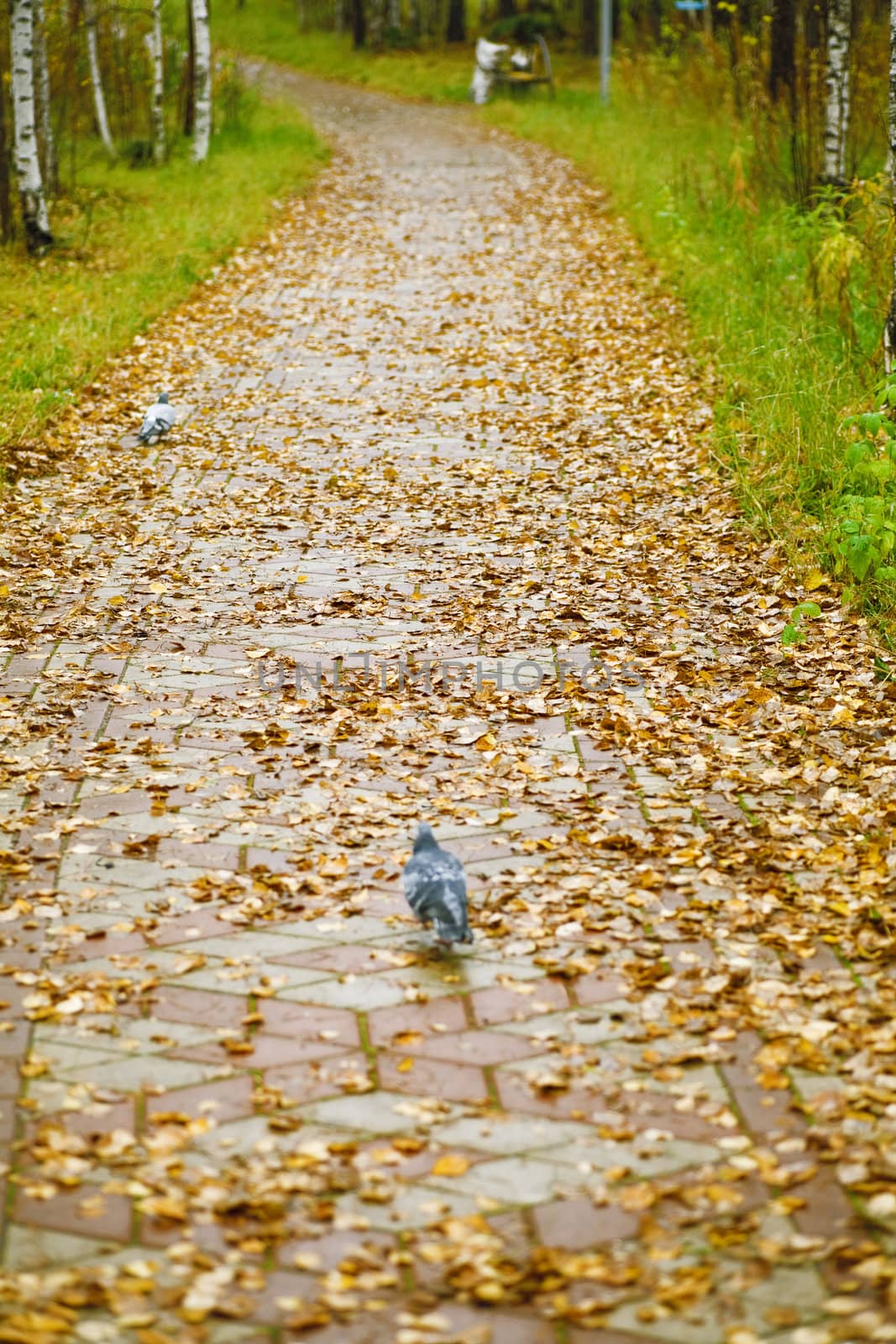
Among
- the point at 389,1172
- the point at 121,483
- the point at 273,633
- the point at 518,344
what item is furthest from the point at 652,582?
the point at 518,344

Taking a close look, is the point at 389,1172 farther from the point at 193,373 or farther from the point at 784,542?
the point at 193,373

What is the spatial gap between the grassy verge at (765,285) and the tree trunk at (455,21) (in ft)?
54.8

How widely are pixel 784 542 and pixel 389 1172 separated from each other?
4620 millimetres

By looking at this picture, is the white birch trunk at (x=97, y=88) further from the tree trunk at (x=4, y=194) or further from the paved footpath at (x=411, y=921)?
the paved footpath at (x=411, y=921)

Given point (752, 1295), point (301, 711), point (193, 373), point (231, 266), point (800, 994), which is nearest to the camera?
point (752, 1295)

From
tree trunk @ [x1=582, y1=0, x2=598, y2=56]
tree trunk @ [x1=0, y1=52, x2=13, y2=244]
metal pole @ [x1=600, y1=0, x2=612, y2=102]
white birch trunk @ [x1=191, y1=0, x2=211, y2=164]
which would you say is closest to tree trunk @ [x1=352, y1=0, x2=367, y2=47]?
tree trunk @ [x1=582, y1=0, x2=598, y2=56]

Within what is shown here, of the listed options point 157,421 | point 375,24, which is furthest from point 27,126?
point 375,24

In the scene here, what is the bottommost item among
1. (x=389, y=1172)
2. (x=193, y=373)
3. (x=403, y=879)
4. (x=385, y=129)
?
(x=389, y=1172)

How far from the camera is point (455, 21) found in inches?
1407

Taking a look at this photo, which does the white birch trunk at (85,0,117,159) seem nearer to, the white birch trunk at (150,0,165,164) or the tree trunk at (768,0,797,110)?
the white birch trunk at (150,0,165,164)

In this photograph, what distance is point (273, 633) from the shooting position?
645cm

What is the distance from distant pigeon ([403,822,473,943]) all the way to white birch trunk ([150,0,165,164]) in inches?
633

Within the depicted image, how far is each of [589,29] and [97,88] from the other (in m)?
17.7

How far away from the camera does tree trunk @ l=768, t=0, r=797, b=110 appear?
1520 centimetres
